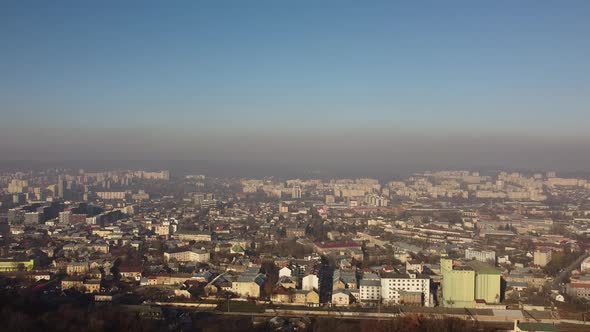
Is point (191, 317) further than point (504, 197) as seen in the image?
No

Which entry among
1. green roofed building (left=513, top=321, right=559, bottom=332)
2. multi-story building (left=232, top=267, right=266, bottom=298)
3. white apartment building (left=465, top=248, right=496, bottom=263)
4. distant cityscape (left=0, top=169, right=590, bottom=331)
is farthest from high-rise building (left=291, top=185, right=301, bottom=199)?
green roofed building (left=513, top=321, right=559, bottom=332)

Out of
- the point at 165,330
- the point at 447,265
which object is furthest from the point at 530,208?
the point at 165,330

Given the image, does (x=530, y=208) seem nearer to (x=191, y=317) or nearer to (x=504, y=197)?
(x=504, y=197)

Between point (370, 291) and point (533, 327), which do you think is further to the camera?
point (370, 291)

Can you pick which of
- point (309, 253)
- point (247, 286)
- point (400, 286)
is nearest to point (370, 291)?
point (400, 286)

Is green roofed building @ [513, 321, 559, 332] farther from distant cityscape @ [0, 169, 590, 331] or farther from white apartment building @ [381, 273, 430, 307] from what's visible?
white apartment building @ [381, 273, 430, 307]

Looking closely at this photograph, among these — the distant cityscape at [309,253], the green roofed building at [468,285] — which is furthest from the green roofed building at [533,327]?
the green roofed building at [468,285]

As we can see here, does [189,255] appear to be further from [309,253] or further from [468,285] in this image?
[468,285]
